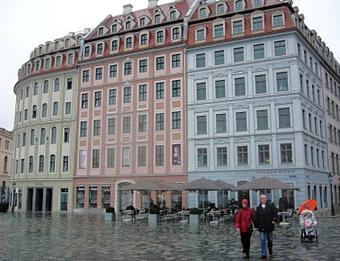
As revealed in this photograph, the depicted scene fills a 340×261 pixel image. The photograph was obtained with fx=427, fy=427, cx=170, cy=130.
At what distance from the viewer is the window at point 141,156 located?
138ft

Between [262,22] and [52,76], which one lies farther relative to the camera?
[52,76]

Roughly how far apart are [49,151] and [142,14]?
18.8 metres

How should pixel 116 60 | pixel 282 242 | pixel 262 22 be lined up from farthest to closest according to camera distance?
pixel 116 60 → pixel 262 22 → pixel 282 242

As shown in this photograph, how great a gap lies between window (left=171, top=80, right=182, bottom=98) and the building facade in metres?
11.7

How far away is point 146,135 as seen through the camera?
4231 centimetres

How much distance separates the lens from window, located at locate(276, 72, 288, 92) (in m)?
37.3

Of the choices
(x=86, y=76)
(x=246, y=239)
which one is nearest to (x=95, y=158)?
(x=86, y=76)

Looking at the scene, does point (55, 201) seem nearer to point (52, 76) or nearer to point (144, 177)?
point (144, 177)

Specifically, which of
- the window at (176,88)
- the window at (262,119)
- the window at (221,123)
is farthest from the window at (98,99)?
the window at (262,119)

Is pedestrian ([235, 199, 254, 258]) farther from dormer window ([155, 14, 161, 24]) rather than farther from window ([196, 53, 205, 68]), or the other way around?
dormer window ([155, 14, 161, 24])

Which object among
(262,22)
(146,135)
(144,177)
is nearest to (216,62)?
(262,22)

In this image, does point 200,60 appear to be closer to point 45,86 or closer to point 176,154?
point 176,154

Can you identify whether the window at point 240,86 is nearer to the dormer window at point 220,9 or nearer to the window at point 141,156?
the dormer window at point 220,9

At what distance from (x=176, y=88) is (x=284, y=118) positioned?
11.0m
